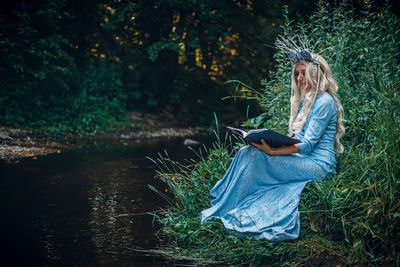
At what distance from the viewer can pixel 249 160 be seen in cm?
322

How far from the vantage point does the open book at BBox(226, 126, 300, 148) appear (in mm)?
2895

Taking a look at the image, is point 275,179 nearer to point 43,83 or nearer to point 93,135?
point 93,135

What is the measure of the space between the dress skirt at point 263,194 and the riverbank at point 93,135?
467cm

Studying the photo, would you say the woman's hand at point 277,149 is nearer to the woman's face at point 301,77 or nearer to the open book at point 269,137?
the open book at point 269,137

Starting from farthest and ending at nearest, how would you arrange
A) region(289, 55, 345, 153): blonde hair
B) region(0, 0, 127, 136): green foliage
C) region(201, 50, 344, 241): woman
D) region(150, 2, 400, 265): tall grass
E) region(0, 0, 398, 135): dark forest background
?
region(0, 0, 398, 135): dark forest background, region(0, 0, 127, 136): green foliage, region(289, 55, 345, 153): blonde hair, region(201, 50, 344, 241): woman, region(150, 2, 400, 265): tall grass

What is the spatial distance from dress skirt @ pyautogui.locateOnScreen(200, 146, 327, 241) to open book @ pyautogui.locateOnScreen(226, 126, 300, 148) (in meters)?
0.15

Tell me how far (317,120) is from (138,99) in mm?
11039

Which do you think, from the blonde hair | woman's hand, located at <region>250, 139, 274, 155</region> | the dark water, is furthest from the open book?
the dark water

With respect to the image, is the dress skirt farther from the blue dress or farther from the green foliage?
the green foliage

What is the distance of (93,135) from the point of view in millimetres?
9891

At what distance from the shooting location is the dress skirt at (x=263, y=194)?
2.91 meters

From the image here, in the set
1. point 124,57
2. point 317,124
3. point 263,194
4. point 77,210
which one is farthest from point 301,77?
point 124,57

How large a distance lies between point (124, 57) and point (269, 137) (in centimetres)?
1107

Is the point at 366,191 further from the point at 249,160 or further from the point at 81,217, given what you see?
the point at 81,217
